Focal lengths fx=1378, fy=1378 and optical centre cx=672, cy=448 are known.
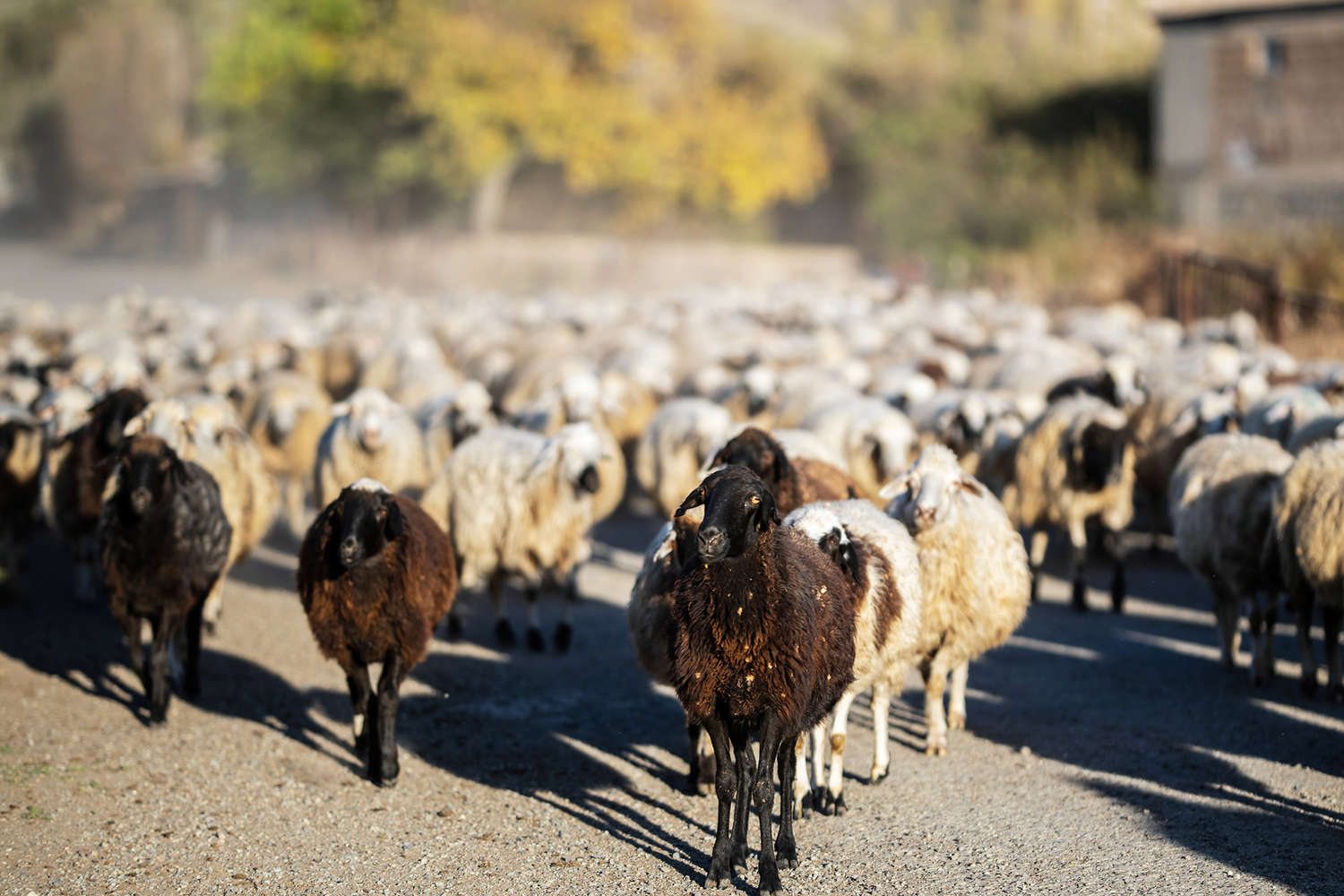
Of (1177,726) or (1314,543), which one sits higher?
(1314,543)

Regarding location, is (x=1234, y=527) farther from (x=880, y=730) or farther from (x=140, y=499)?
(x=140, y=499)

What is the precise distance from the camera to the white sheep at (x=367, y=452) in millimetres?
10953

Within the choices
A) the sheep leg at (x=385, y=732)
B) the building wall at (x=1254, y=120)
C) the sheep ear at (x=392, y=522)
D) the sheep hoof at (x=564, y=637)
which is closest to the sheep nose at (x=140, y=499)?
the sheep ear at (x=392, y=522)

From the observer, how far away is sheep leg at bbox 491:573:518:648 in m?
9.78

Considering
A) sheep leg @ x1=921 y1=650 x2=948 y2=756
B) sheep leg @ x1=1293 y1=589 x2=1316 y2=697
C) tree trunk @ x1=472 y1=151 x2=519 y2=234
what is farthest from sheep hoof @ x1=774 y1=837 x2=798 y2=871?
tree trunk @ x1=472 y1=151 x2=519 y2=234

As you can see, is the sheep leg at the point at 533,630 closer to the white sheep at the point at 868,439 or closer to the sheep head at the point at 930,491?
the white sheep at the point at 868,439

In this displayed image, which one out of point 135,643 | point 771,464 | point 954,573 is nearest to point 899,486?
point 954,573

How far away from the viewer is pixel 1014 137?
45.2 metres

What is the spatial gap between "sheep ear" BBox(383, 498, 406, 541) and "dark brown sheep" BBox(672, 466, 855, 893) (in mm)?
1967

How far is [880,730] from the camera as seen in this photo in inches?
274

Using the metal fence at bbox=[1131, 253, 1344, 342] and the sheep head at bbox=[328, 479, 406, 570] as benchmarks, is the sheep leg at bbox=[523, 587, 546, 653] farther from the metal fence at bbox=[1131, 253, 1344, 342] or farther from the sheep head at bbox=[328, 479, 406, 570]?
the metal fence at bbox=[1131, 253, 1344, 342]

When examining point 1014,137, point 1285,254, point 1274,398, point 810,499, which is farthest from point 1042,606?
point 1014,137

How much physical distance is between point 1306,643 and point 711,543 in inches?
185

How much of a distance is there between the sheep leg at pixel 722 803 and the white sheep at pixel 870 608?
2.58ft
